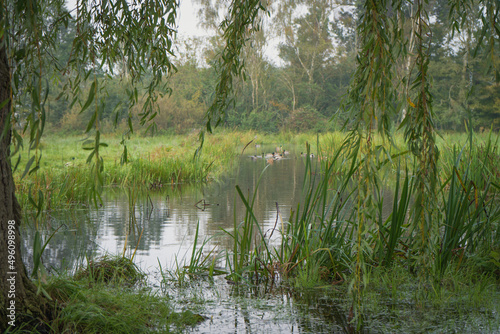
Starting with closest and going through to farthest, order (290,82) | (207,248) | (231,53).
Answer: (231,53) → (207,248) → (290,82)

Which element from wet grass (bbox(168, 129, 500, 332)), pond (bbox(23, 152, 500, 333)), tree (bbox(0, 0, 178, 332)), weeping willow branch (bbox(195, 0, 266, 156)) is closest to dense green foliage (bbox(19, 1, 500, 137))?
pond (bbox(23, 152, 500, 333))

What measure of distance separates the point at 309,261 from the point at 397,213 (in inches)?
25.8

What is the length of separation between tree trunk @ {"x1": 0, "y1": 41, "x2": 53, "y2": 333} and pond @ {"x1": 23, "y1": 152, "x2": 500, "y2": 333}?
81cm

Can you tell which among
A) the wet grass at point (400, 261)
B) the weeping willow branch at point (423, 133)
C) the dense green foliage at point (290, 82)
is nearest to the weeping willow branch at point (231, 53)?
the wet grass at point (400, 261)

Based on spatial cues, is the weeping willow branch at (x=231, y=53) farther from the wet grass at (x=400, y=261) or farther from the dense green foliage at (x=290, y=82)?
the dense green foliage at (x=290, y=82)

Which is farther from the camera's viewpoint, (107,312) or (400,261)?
→ (400,261)

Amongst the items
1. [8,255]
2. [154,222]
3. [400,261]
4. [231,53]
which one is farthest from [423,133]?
[154,222]

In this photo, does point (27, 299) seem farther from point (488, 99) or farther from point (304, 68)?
point (304, 68)

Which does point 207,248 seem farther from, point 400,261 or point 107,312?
point 107,312

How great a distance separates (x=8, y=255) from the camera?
6.42 feet

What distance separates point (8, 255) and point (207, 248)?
7.57 ft

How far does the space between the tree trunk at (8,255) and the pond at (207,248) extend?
815 mm

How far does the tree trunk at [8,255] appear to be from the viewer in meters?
1.92

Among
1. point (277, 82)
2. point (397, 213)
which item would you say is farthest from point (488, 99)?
point (397, 213)
